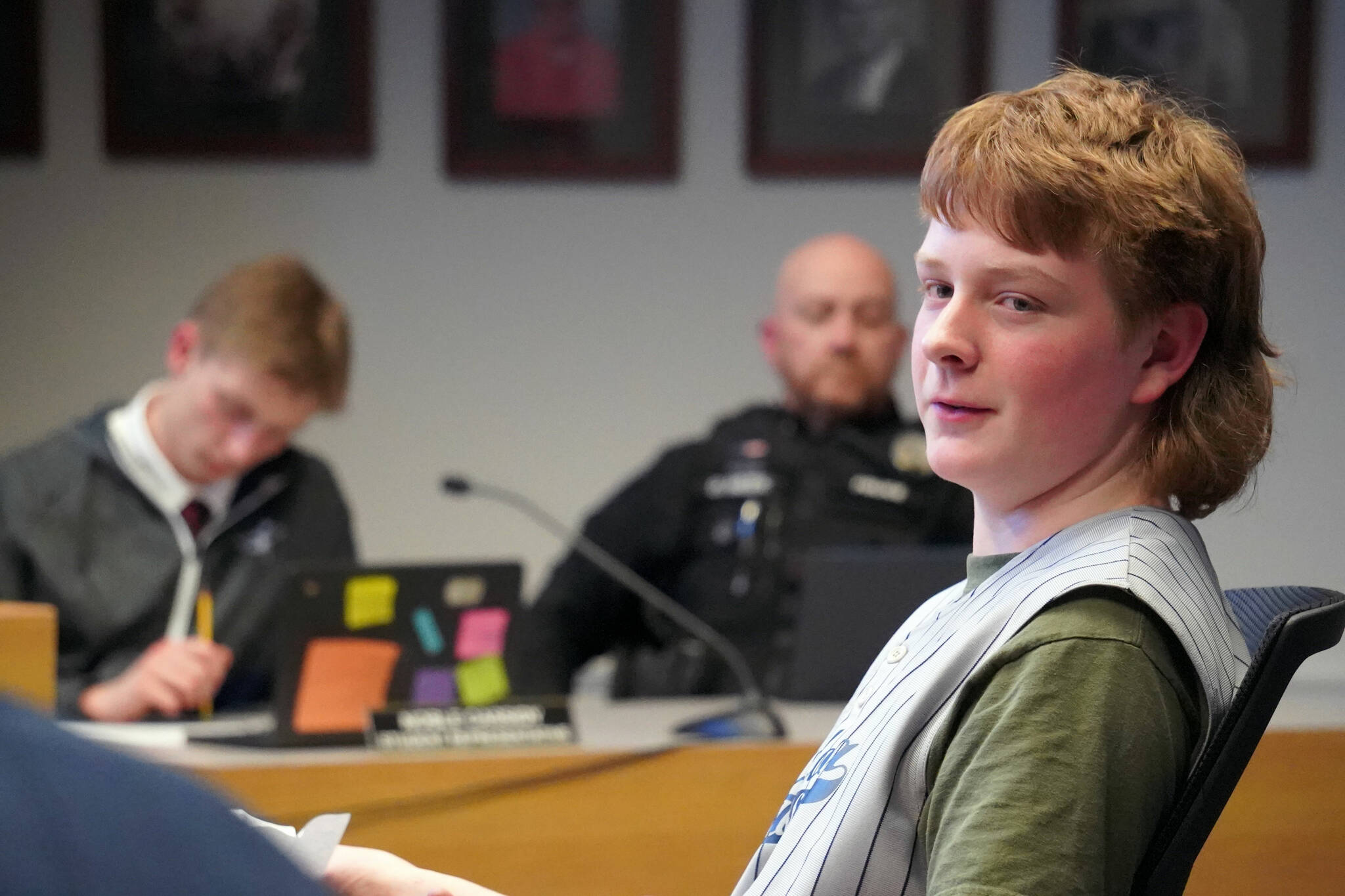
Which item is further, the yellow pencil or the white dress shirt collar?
the white dress shirt collar

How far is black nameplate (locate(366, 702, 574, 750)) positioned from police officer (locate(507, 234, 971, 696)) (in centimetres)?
84

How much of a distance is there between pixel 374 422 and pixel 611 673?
1.30 metres

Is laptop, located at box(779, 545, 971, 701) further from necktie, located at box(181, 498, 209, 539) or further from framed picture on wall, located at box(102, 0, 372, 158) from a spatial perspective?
framed picture on wall, located at box(102, 0, 372, 158)

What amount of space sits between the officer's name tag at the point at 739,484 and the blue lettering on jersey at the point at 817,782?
7.14ft

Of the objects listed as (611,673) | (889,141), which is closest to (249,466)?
(611,673)

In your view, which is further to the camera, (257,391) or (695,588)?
(695,588)

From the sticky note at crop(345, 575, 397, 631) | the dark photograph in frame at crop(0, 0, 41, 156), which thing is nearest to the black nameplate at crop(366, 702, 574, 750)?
the sticky note at crop(345, 575, 397, 631)

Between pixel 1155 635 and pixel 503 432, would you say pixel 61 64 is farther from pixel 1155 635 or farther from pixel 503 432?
pixel 1155 635

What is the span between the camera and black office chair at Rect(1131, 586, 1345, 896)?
845mm

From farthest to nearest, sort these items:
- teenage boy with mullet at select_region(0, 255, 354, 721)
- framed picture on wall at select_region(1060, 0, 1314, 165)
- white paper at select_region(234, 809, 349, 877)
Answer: framed picture on wall at select_region(1060, 0, 1314, 165) < teenage boy with mullet at select_region(0, 255, 354, 721) < white paper at select_region(234, 809, 349, 877)

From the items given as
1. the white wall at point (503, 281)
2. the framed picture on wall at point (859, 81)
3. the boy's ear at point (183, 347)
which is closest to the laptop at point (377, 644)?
the boy's ear at point (183, 347)

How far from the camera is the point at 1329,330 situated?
165 inches

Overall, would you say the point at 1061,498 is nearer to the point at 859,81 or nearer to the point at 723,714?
the point at 723,714

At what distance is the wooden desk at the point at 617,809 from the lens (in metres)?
2.07
